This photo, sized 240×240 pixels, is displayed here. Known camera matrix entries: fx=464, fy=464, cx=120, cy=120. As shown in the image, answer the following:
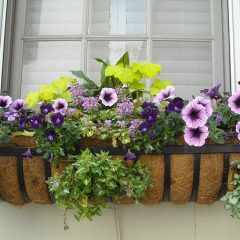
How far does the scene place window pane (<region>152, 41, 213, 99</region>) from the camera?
234 cm

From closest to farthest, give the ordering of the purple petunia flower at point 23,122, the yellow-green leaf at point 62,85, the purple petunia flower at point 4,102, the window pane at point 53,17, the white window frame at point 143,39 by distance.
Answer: the purple petunia flower at point 23,122
the purple petunia flower at point 4,102
the yellow-green leaf at point 62,85
the white window frame at point 143,39
the window pane at point 53,17

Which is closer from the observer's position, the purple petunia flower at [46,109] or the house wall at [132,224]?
the purple petunia flower at [46,109]

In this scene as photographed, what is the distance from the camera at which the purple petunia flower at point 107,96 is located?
1.85 metres

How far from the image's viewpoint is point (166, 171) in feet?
5.79

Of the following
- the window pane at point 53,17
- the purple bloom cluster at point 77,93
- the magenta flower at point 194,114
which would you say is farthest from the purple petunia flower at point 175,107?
the window pane at point 53,17

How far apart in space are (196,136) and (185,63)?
30.2 inches

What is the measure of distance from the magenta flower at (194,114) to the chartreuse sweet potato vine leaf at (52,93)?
53 centimetres

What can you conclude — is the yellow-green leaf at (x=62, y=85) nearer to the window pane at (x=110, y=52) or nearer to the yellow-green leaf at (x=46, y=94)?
the yellow-green leaf at (x=46, y=94)

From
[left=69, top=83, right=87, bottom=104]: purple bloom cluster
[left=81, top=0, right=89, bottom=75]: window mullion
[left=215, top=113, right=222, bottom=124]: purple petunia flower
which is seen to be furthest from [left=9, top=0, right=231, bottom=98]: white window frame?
[left=215, top=113, right=222, bottom=124]: purple petunia flower

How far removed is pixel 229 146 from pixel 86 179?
0.55 metres

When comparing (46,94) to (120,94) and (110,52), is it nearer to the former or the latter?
(120,94)

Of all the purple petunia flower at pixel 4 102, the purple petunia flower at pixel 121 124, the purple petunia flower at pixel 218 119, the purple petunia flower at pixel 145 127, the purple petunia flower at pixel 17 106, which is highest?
the purple petunia flower at pixel 4 102

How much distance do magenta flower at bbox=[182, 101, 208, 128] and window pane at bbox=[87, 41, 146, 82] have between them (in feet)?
2.40

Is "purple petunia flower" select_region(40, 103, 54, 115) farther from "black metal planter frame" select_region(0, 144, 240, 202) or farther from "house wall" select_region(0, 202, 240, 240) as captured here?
"house wall" select_region(0, 202, 240, 240)
